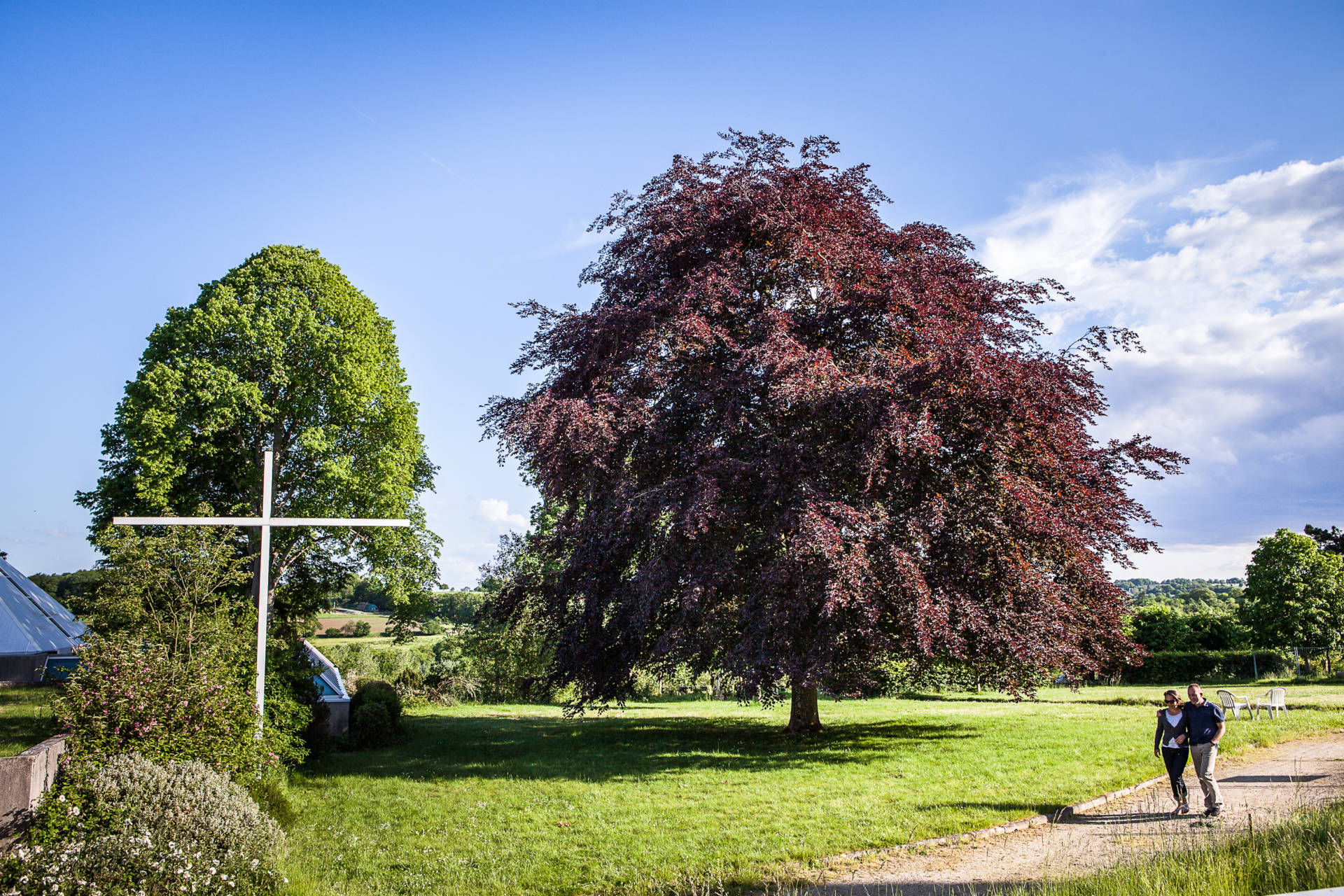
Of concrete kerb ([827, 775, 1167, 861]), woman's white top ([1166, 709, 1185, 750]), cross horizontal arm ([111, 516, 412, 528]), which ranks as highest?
cross horizontal arm ([111, 516, 412, 528])

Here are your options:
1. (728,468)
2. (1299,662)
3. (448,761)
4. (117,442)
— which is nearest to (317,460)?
(117,442)

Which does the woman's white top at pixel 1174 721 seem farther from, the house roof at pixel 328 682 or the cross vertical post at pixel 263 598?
the house roof at pixel 328 682

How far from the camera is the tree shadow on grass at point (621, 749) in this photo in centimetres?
1239

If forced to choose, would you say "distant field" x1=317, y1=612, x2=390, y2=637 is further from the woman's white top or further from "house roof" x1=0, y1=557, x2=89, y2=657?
the woman's white top

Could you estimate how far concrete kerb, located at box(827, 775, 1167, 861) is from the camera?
7.27 meters

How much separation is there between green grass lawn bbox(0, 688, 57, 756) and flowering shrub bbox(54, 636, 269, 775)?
1.49 m

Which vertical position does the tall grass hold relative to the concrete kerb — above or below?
above

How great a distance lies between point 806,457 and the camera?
12203 millimetres

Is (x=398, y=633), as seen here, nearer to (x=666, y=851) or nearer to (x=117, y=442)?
(x=117, y=442)

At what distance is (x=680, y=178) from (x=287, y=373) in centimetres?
1268

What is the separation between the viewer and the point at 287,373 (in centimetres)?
2167

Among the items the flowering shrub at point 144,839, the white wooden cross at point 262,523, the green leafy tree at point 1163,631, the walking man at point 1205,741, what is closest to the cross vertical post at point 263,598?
the white wooden cross at point 262,523

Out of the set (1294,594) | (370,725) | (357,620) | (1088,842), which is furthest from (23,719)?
(1294,594)

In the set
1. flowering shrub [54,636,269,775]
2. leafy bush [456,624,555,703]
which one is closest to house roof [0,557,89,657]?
leafy bush [456,624,555,703]
